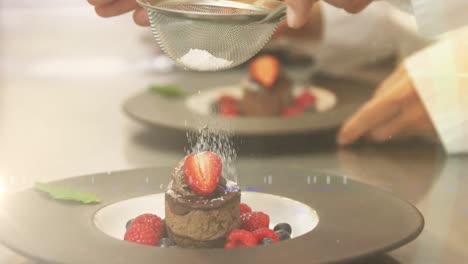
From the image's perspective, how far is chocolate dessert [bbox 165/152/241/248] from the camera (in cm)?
123

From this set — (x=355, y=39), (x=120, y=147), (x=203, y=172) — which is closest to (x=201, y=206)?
(x=203, y=172)

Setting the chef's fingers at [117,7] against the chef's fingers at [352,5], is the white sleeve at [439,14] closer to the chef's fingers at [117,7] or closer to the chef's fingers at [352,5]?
the chef's fingers at [352,5]

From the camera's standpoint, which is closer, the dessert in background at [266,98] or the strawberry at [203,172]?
the strawberry at [203,172]

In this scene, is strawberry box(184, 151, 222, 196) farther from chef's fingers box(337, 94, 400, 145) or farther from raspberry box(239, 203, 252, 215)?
chef's fingers box(337, 94, 400, 145)

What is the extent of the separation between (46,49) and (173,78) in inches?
20.5

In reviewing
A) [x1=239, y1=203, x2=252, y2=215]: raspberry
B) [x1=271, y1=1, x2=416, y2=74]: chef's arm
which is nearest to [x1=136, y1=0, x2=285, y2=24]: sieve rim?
[x1=239, y1=203, x2=252, y2=215]: raspberry

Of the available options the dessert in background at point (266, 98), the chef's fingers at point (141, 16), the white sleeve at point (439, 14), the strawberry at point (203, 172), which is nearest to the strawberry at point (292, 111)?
the dessert in background at point (266, 98)

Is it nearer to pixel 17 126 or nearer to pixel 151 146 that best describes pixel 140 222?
pixel 151 146

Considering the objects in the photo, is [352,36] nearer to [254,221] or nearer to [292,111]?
[292,111]

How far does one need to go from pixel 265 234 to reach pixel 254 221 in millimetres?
65

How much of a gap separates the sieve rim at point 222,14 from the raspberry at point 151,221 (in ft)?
0.84

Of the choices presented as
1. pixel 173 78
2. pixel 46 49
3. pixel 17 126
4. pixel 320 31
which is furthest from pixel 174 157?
pixel 46 49

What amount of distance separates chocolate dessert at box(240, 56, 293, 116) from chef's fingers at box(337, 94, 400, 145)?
25 cm

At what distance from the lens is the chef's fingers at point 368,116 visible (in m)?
1.74
